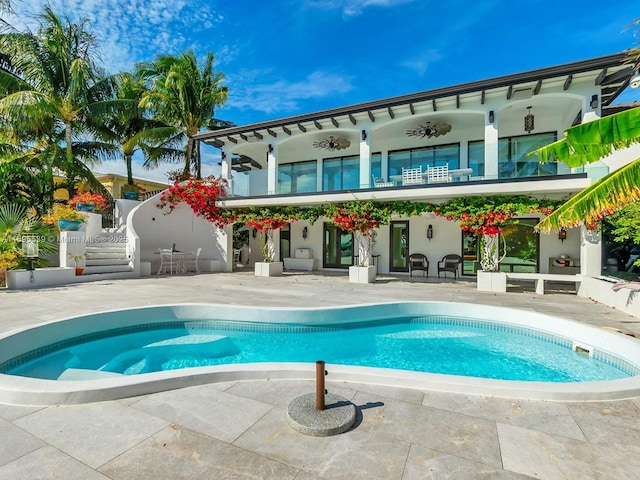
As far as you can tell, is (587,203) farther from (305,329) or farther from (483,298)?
(305,329)

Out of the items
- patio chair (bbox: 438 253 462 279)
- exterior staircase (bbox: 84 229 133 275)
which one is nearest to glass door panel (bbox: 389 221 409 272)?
patio chair (bbox: 438 253 462 279)

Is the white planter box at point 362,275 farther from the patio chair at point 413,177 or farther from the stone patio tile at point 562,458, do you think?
the stone patio tile at point 562,458

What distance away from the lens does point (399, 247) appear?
53.9 ft

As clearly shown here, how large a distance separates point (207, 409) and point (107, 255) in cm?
1346

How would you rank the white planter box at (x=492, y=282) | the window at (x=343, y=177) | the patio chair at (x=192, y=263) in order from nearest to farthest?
1. the white planter box at (x=492, y=282)
2. the window at (x=343, y=177)
3. the patio chair at (x=192, y=263)

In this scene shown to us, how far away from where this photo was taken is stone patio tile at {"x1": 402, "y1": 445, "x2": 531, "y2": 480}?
7.48ft

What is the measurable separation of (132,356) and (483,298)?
8.94 metres

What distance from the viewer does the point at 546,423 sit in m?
3.00

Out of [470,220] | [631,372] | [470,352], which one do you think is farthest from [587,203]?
[470,220]

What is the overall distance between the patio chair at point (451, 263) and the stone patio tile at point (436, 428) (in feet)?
39.4

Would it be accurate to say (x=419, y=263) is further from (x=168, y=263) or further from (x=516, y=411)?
(x=516, y=411)

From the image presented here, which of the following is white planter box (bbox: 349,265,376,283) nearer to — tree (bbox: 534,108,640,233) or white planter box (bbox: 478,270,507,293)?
white planter box (bbox: 478,270,507,293)

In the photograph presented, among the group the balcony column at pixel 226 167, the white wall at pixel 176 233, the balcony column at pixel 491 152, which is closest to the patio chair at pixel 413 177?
the balcony column at pixel 491 152

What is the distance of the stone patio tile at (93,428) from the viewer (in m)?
2.57
